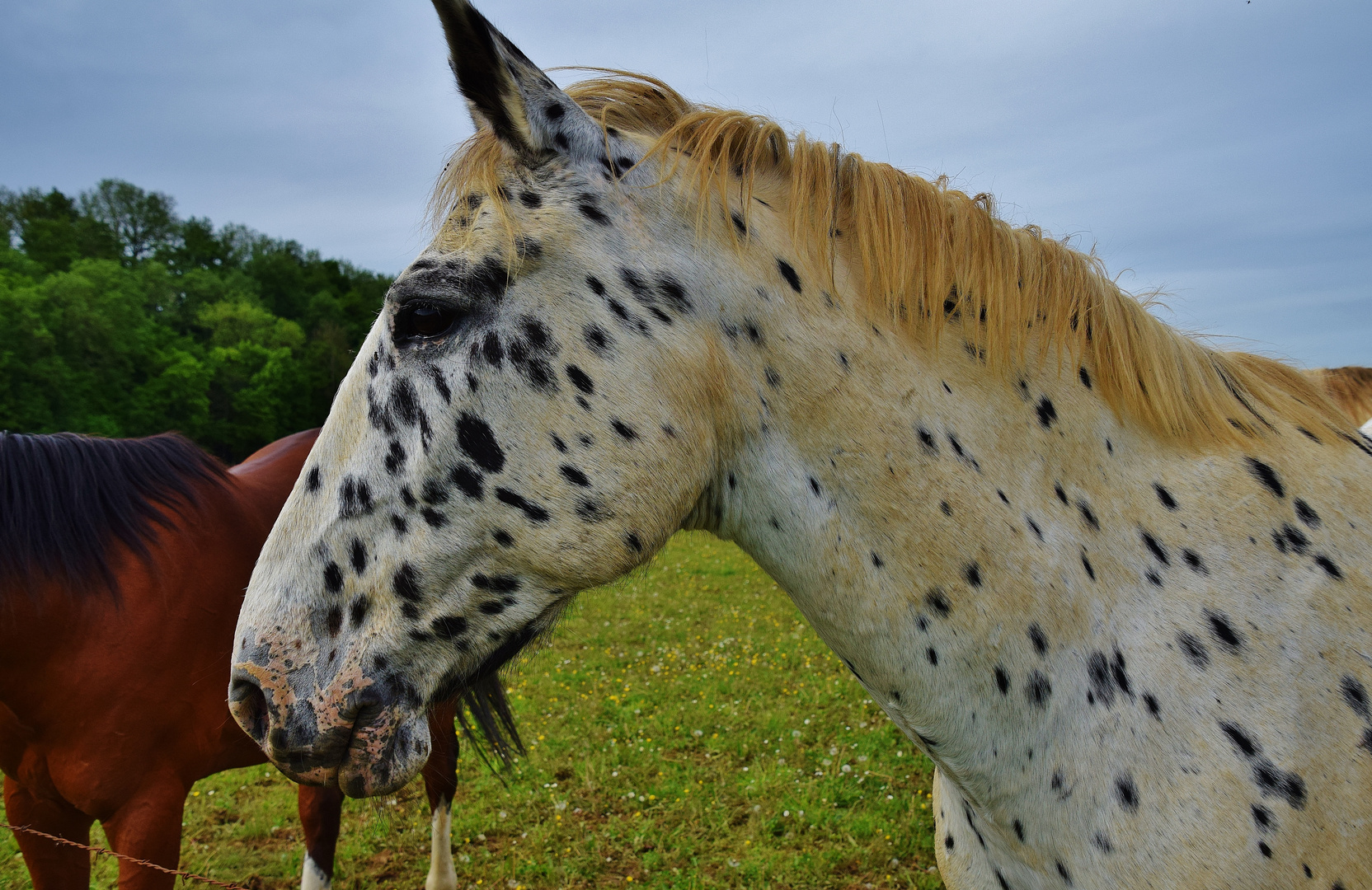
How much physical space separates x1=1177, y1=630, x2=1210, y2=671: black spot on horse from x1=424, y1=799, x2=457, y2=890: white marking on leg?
3.89m

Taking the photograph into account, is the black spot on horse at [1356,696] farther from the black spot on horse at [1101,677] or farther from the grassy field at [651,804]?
the grassy field at [651,804]

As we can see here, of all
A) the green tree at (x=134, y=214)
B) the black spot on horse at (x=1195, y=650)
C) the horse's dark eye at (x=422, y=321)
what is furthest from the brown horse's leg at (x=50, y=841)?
the green tree at (x=134, y=214)

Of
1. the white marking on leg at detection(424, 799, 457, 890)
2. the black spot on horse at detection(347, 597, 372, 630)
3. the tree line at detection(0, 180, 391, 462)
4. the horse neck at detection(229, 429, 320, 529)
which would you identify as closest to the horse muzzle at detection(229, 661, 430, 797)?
the black spot on horse at detection(347, 597, 372, 630)

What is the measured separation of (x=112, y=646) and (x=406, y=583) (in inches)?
88.3

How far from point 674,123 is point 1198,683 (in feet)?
5.17

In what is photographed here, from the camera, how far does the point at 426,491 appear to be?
4.53 ft

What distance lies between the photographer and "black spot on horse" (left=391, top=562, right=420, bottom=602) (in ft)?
4.54

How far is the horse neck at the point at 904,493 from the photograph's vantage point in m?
1.38

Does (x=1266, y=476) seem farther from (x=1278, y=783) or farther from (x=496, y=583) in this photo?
(x=496, y=583)

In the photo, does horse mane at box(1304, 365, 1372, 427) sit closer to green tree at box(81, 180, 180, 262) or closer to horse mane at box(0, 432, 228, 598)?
horse mane at box(0, 432, 228, 598)

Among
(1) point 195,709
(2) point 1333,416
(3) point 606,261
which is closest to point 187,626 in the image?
(1) point 195,709

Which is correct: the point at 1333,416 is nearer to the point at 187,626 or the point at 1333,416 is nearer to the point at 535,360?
the point at 535,360

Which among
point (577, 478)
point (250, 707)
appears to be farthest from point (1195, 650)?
point (250, 707)

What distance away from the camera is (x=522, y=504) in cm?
137
